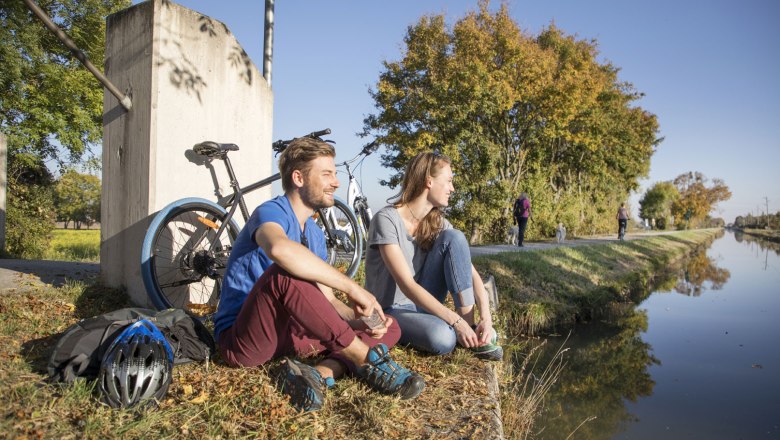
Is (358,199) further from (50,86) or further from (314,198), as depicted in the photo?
(50,86)

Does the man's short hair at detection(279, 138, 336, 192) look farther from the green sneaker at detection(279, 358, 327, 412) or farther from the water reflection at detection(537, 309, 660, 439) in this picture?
the water reflection at detection(537, 309, 660, 439)

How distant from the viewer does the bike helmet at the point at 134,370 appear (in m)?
2.13

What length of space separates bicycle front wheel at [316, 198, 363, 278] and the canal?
8.31ft

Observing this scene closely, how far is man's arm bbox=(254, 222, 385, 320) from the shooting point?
2240 millimetres

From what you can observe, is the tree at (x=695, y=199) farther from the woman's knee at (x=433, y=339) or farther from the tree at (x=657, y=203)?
the woman's knee at (x=433, y=339)

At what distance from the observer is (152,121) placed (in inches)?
146

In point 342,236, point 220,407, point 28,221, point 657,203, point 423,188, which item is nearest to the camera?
point 220,407

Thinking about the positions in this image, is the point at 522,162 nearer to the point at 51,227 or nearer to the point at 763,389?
the point at 763,389

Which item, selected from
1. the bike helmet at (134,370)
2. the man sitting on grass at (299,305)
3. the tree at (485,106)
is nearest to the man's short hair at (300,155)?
the man sitting on grass at (299,305)

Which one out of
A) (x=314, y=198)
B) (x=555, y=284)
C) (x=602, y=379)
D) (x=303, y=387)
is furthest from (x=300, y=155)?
(x=555, y=284)

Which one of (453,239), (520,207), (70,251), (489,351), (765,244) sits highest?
(520,207)

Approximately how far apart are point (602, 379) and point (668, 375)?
106cm

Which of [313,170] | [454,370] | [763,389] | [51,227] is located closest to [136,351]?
[313,170]

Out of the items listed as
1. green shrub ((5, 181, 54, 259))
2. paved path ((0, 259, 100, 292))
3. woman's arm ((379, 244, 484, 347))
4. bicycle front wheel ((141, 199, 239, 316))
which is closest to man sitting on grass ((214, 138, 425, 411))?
woman's arm ((379, 244, 484, 347))
